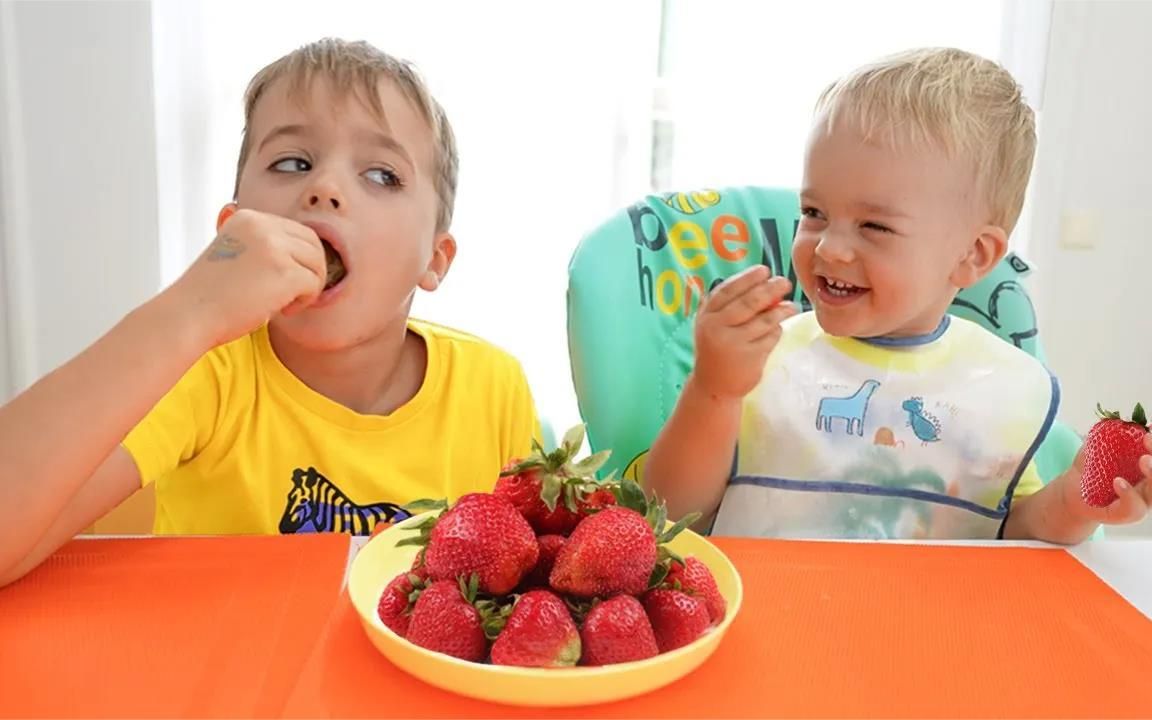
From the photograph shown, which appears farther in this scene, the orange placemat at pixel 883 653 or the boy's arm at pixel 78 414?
the boy's arm at pixel 78 414

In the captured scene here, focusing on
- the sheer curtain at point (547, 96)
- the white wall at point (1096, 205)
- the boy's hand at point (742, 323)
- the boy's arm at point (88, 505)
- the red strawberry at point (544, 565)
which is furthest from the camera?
the white wall at point (1096, 205)

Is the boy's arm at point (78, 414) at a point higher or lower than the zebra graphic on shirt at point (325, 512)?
higher

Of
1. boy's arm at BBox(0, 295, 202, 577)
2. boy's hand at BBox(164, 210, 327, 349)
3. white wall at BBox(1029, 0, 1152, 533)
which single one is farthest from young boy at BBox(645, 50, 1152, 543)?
white wall at BBox(1029, 0, 1152, 533)

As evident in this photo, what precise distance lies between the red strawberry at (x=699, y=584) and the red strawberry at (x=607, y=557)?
41mm

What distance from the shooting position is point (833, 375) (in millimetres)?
1398

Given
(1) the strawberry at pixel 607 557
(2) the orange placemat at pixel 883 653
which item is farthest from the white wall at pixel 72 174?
(1) the strawberry at pixel 607 557

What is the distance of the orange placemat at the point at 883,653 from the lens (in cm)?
70

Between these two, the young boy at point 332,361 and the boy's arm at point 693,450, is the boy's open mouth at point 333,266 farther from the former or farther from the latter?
the boy's arm at point 693,450

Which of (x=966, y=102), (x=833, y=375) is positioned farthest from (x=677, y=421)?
(x=966, y=102)

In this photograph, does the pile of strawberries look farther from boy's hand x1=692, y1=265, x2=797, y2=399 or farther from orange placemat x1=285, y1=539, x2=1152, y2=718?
boy's hand x1=692, y1=265, x2=797, y2=399

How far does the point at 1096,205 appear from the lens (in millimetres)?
2926

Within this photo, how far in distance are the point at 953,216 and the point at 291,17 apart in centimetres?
202

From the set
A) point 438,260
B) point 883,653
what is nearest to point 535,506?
point 883,653

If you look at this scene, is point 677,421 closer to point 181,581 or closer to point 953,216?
point 953,216
